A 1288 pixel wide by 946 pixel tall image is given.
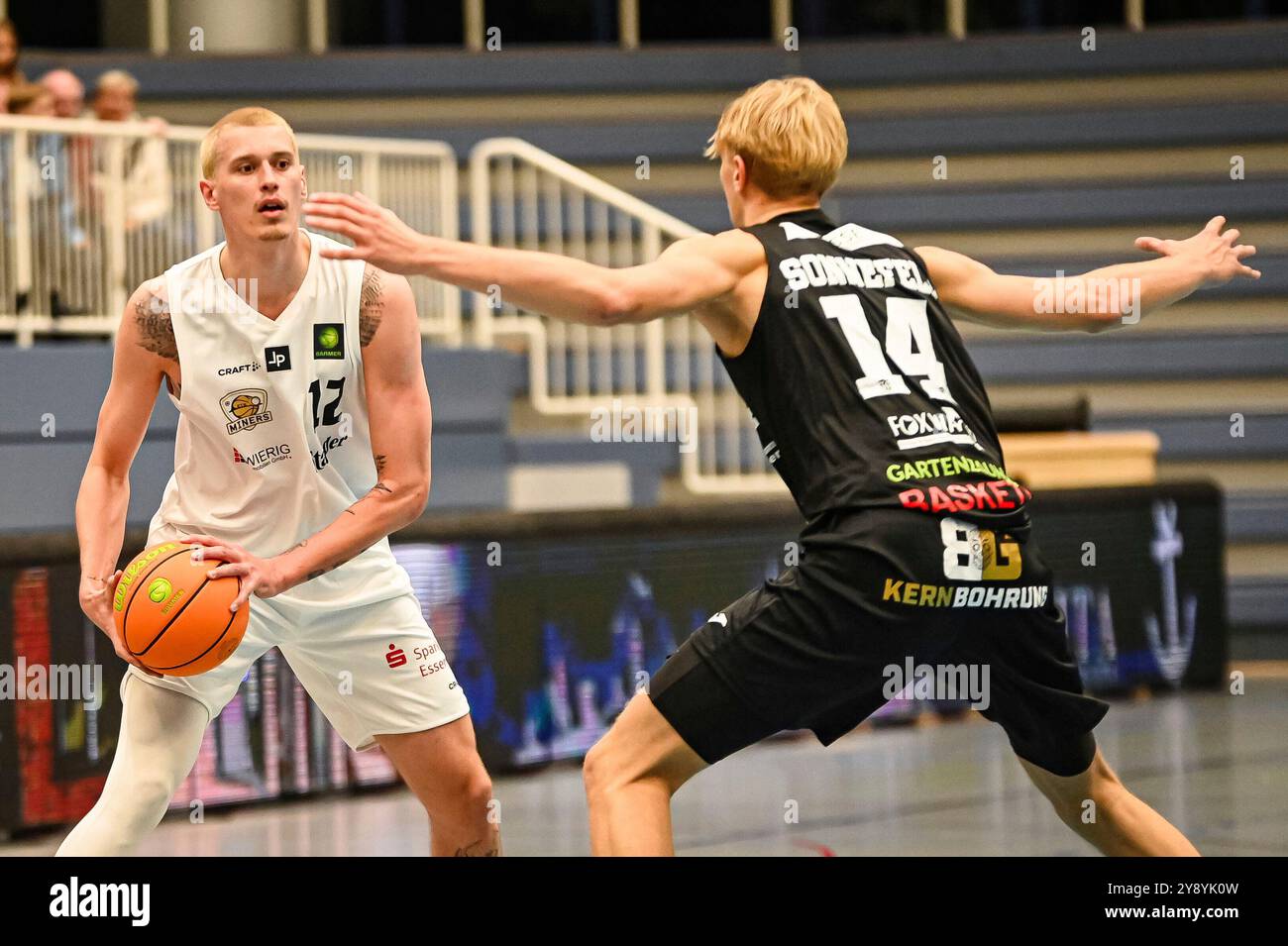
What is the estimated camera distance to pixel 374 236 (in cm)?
331

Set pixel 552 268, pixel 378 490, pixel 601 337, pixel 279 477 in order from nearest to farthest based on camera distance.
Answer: pixel 552 268 → pixel 378 490 → pixel 279 477 → pixel 601 337

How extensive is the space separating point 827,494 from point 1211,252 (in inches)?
47.3

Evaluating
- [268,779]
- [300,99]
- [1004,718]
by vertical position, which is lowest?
[268,779]

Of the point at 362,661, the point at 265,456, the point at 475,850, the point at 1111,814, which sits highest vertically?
the point at 265,456

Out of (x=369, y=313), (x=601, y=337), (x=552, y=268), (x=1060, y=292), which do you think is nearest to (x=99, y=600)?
(x=369, y=313)

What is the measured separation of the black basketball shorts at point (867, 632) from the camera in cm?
359

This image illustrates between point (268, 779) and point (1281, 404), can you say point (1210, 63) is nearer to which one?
point (1281, 404)

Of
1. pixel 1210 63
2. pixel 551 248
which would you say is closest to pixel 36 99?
pixel 551 248

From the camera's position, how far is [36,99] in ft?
28.9

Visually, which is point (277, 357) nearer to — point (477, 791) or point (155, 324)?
point (155, 324)

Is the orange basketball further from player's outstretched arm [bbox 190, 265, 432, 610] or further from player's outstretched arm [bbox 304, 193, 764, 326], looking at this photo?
player's outstretched arm [bbox 304, 193, 764, 326]

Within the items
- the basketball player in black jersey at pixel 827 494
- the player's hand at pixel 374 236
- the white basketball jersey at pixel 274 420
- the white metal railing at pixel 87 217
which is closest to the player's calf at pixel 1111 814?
the basketball player in black jersey at pixel 827 494
